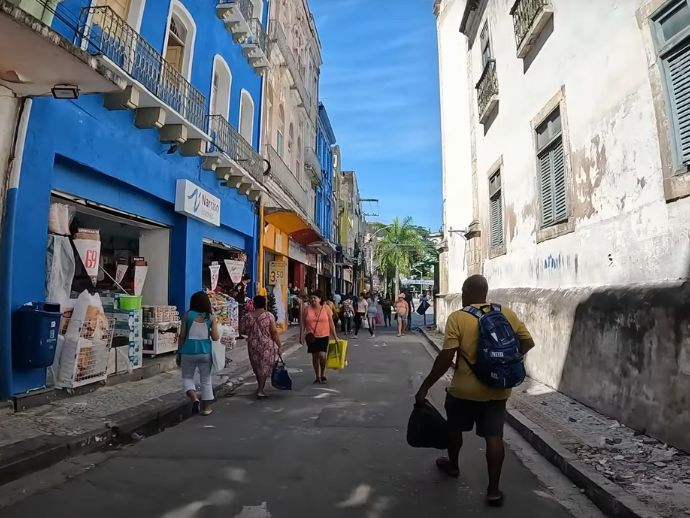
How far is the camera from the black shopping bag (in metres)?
4.24

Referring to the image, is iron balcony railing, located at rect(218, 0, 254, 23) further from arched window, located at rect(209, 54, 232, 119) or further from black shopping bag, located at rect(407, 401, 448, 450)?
black shopping bag, located at rect(407, 401, 448, 450)

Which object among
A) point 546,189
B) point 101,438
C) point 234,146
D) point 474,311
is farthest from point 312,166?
point 474,311

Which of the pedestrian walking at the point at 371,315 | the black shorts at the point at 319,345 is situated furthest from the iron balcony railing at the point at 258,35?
the pedestrian walking at the point at 371,315

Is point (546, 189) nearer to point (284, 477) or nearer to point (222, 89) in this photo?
point (284, 477)

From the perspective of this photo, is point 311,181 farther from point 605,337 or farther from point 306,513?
point 306,513

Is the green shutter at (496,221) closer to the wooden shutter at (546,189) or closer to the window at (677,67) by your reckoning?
the wooden shutter at (546,189)

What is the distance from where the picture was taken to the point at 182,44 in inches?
441

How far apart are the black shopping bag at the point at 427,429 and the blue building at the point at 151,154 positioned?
476 centimetres

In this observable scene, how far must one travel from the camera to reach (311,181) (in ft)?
89.1

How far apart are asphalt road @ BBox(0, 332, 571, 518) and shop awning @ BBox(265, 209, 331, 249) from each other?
10.9m

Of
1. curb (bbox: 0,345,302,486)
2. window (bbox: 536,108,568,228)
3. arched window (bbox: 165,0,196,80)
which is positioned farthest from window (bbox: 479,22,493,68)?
curb (bbox: 0,345,302,486)

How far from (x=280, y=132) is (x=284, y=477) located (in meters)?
16.7

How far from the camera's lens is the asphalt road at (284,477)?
3.73 metres

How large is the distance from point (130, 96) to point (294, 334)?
11.7m
